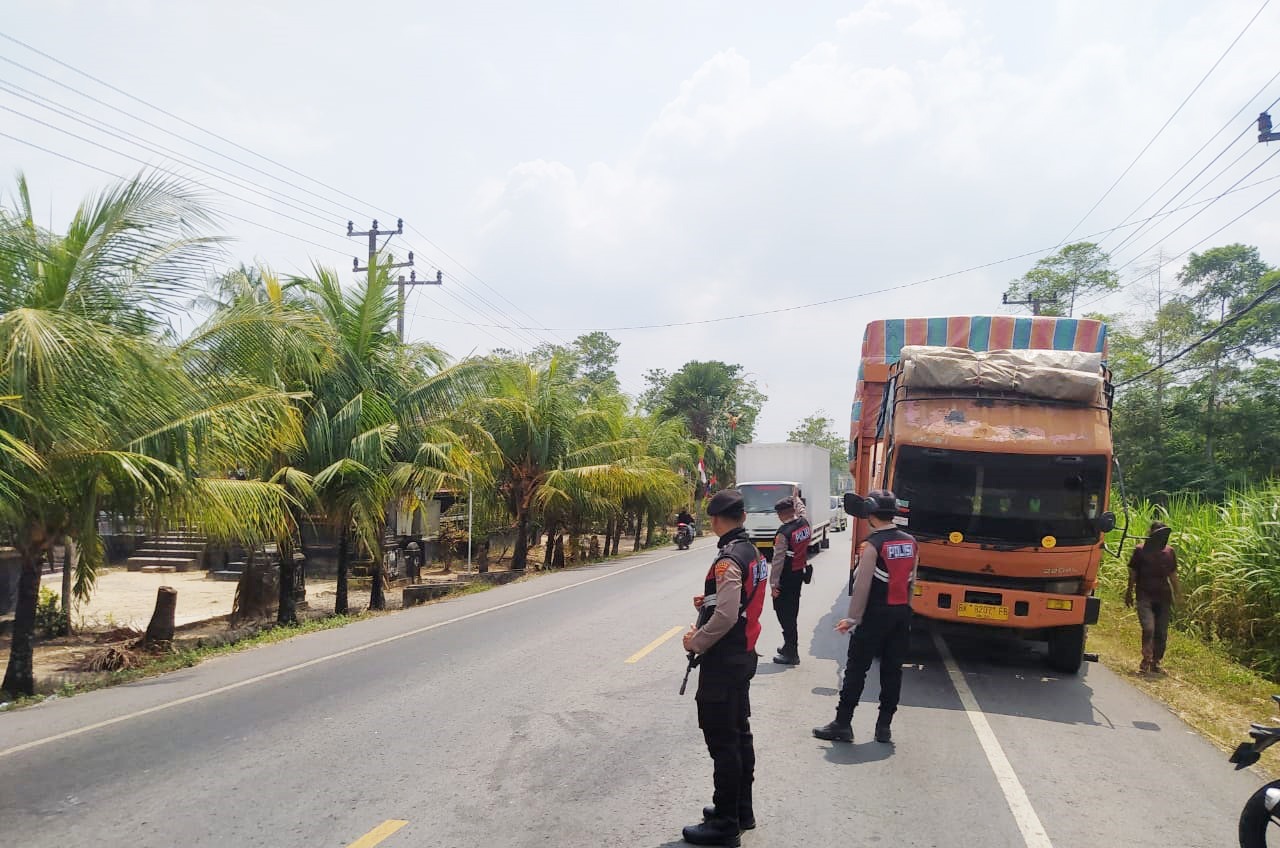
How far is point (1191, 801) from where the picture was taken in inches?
211

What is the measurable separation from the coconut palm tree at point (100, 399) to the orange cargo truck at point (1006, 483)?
23.8 ft

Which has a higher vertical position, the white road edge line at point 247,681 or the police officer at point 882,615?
the police officer at point 882,615

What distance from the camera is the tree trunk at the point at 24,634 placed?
8.78 meters

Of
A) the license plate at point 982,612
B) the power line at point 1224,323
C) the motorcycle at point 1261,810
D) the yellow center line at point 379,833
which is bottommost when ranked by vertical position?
the yellow center line at point 379,833

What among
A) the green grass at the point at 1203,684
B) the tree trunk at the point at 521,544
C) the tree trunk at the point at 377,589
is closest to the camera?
the green grass at the point at 1203,684

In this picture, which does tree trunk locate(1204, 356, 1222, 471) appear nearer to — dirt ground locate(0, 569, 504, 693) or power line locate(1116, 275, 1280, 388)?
power line locate(1116, 275, 1280, 388)

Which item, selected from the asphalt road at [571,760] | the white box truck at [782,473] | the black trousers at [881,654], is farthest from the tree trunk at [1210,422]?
the black trousers at [881,654]

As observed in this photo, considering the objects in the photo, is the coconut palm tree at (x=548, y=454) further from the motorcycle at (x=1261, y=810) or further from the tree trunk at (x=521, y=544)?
the motorcycle at (x=1261, y=810)

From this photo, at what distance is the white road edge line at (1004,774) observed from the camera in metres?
4.71

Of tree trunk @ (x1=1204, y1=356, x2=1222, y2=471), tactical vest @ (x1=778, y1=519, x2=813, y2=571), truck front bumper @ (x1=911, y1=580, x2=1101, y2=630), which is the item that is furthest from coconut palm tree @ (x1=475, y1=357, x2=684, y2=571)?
tree trunk @ (x1=1204, y1=356, x2=1222, y2=471)

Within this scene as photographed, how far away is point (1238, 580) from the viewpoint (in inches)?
408

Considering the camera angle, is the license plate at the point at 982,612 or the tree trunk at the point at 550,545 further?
the tree trunk at the point at 550,545

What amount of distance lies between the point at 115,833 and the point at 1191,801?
6.30 m

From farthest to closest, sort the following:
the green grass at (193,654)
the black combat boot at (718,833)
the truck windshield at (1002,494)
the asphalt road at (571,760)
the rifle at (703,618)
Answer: the green grass at (193,654) < the truck windshield at (1002,494) < the asphalt road at (571,760) < the rifle at (703,618) < the black combat boot at (718,833)
